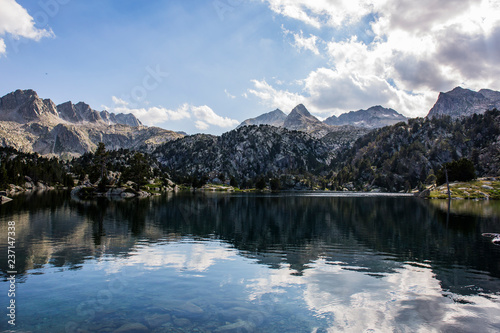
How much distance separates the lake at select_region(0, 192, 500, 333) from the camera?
1709cm

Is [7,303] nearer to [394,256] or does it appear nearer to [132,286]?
[132,286]

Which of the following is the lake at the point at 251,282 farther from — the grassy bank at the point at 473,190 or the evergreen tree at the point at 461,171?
the evergreen tree at the point at 461,171

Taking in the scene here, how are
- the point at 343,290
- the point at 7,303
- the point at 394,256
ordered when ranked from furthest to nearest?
the point at 394,256, the point at 343,290, the point at 7,303

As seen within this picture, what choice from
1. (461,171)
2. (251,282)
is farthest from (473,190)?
(251,282)

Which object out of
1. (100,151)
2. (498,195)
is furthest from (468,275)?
(100,151)

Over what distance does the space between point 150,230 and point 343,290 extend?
127 ft

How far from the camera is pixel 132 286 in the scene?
23.3 meters

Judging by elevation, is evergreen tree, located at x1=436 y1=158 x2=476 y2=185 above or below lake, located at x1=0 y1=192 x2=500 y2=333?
above

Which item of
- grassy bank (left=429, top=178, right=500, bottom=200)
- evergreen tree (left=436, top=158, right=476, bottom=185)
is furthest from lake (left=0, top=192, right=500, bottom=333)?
evergreen tree (left=436, top=158, right=476, bottom=185)

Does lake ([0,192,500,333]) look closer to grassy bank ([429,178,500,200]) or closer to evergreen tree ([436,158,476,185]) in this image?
grassy bank ([429,178,500,200])

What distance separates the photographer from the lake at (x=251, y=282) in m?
17.1

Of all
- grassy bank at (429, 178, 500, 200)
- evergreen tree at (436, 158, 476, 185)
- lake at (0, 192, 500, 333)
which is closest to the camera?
lake at (0, 192, 500, 333)

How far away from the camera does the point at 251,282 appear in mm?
24484

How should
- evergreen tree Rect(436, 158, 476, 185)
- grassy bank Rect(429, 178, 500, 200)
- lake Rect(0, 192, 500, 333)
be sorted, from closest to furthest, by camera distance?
1. lake Rect(0, 192, 500, 333)
2. grassy bank Rect(429, 178, 500, 200)
3. evergreen tree Rect(436, 158, 476, 185)
